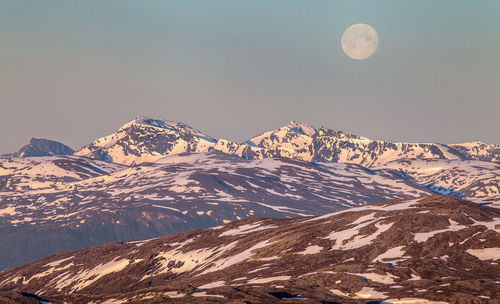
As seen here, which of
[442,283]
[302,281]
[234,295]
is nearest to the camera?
[234,295]

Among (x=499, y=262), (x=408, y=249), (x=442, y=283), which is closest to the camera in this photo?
(x=442, y=283)

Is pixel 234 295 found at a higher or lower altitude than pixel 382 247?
higher

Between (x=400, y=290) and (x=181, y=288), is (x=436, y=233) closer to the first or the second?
(x=400, y=290)

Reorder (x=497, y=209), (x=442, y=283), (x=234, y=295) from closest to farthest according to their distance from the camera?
(x=234, y=295) → (x=442, y=283) → (x=497, y=209)

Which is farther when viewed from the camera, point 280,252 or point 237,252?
point 237,252

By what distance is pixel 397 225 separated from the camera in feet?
533

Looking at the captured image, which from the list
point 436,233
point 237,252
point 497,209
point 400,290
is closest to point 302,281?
point 400,290

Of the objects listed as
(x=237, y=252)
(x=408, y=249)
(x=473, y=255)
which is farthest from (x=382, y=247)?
(x=237, y=252)

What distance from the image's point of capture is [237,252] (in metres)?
192

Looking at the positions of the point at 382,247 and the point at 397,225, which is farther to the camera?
the point at 397,225

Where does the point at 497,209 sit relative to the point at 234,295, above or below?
below

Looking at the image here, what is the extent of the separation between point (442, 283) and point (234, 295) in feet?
110

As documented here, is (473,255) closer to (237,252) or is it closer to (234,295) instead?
(234,295)

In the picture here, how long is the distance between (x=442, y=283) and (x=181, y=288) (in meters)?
41.4
